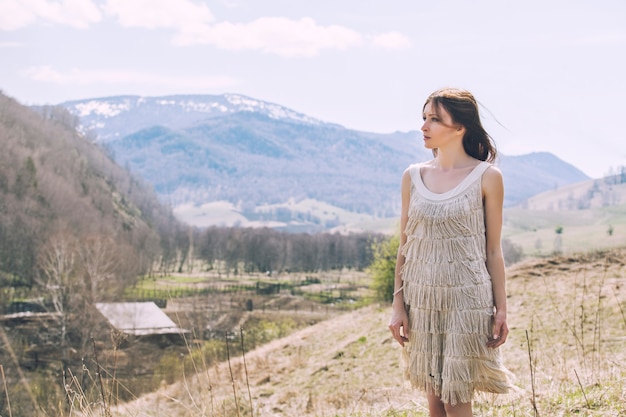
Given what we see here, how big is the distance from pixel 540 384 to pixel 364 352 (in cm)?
839

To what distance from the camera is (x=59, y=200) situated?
88625 millimetres

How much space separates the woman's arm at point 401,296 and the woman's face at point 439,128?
26 cm

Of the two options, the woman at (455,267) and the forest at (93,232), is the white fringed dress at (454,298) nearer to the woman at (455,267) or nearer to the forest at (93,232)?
the woman at (455,267)

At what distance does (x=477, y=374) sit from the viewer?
354 cm

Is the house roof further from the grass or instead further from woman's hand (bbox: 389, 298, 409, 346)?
woman's hand (bbox: 389, 298, 409, 346)

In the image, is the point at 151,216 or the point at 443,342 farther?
A: the point at 151,216

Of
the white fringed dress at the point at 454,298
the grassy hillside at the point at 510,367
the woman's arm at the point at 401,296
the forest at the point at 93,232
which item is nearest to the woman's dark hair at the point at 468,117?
the white fringed dress at the point at 454,298

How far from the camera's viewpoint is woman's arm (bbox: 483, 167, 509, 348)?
3.53 meters

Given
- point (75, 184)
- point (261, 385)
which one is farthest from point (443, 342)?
point (75, 184)

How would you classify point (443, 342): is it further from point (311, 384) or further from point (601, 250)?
point (601, 250)

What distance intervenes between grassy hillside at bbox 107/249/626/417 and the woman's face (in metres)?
1.46

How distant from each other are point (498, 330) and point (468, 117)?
3.97ft

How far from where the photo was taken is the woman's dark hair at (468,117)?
3615mm

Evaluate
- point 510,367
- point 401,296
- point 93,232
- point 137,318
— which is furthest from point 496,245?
point 93,232
